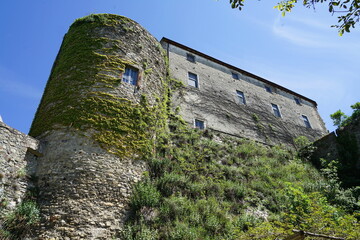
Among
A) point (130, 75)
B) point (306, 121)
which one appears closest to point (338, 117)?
point (306, 121)

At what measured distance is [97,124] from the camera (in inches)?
343

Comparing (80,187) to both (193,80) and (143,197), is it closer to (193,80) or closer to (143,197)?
(143,197)

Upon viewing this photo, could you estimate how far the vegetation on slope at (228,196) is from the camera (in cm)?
721

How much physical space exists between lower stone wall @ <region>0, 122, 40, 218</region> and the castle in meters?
0.03

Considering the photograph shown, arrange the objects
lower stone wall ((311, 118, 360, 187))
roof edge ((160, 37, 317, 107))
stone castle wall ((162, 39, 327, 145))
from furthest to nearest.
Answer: roof edge ((160, 37, 317, 107))
stone castle wall ((162, 39, 327, 145))
lower stone wall ((311, 118, 360, 187))

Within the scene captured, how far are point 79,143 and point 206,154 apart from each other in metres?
5.80

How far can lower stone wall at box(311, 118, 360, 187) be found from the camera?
13.5 m

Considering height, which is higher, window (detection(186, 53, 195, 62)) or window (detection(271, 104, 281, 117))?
window (detection(186, 53, 195, 62))

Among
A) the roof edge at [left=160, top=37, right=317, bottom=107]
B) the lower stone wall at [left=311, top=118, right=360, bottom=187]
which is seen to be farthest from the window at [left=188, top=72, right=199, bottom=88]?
the lower stone wall at [left=311, top=118, right=360, bottom=187]

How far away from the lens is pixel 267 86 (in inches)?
845

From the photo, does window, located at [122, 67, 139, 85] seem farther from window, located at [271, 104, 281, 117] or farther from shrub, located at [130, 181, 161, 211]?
window, located at [271, 104, 281, 117]

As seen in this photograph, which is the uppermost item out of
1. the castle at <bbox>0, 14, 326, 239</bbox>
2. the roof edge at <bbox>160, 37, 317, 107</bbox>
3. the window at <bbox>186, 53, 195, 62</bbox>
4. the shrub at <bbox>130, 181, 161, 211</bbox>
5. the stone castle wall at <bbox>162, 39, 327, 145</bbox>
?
the roof edge at <bbox>160, 37, 317, 107</bbox>

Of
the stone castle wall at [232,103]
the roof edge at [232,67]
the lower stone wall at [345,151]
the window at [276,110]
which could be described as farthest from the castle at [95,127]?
the window at [276,110]

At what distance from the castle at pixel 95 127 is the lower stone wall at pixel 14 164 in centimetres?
3
